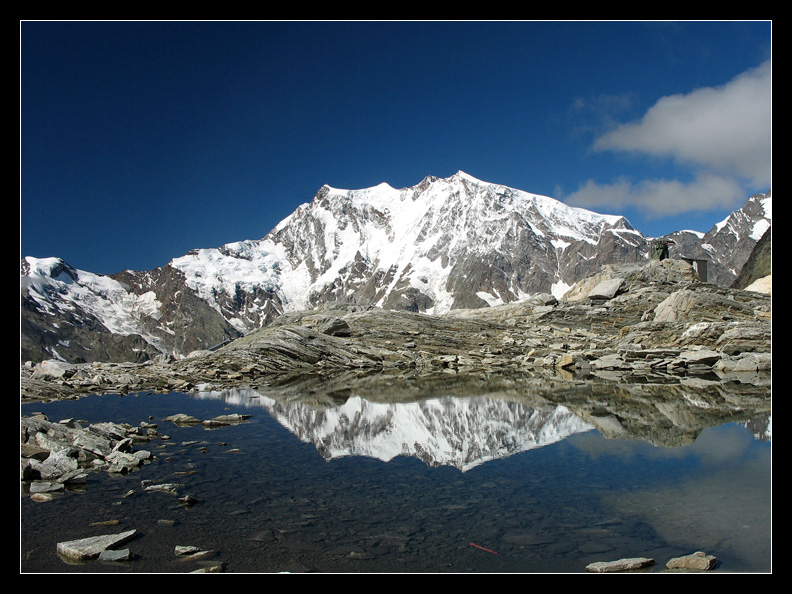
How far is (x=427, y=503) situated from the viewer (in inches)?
380

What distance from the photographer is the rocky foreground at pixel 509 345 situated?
105 feet

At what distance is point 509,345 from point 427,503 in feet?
117

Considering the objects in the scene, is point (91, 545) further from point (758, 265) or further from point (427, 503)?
point (758, 265)

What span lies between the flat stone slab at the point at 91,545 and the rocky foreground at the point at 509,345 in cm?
1996

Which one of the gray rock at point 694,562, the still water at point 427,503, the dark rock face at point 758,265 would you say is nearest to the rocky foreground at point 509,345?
the still water at point 427,503

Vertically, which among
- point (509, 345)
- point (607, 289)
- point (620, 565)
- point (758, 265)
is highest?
point (758, 265)

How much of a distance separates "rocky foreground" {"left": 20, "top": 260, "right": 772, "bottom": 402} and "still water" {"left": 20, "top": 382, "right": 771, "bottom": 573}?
611 inches

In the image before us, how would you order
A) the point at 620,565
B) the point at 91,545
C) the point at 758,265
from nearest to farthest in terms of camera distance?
1. the point at 620,565
2. the point at 91,545
3. the point at 758,265

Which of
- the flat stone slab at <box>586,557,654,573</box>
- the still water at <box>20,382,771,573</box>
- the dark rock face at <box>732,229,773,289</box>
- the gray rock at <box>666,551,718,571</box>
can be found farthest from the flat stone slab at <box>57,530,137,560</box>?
the dark rock face at <box>732,229,773,289</box>

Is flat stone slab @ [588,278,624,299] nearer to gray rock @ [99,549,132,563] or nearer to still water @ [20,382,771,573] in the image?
still water @ [20,382,771,573]

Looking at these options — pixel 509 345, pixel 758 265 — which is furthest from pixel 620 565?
pixel 758 265

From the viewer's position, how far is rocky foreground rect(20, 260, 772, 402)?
3200cm
